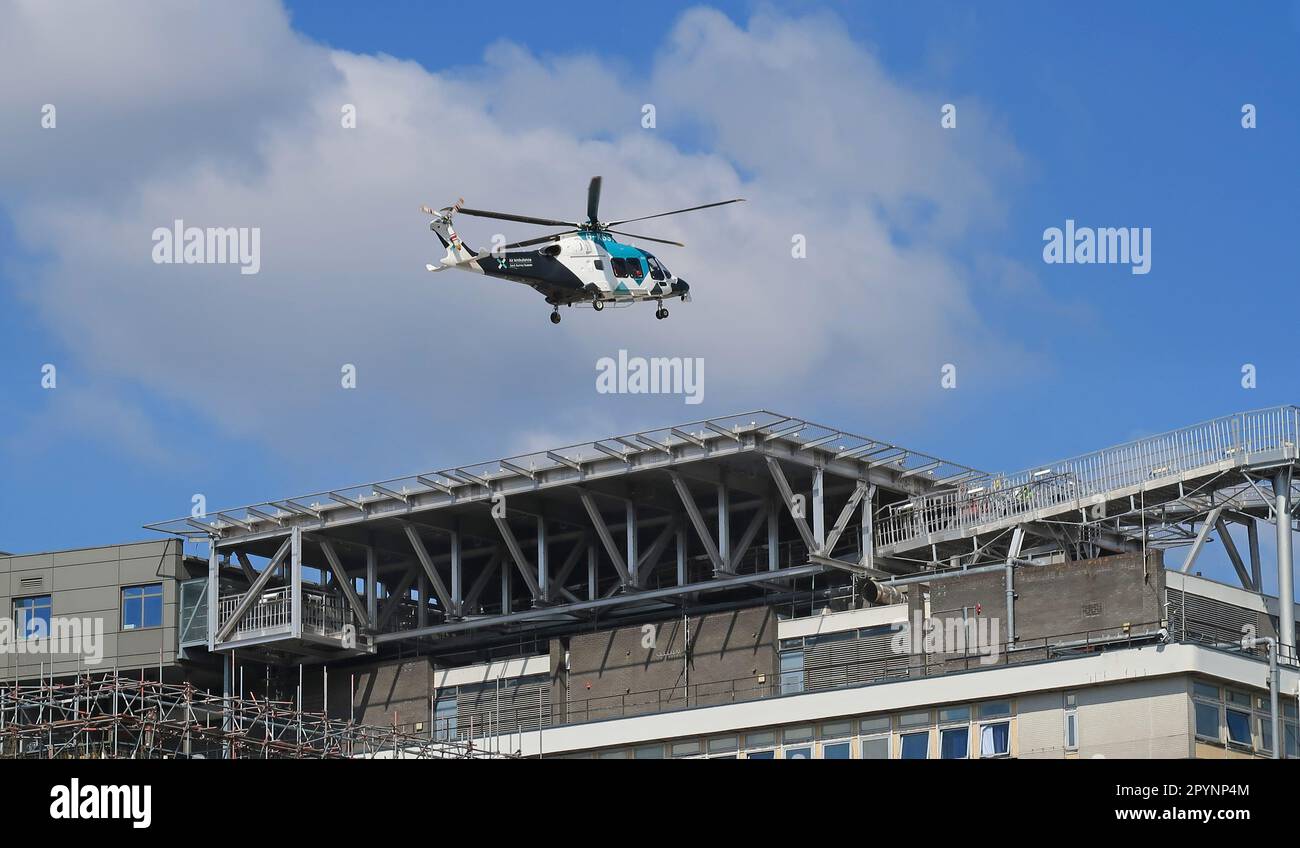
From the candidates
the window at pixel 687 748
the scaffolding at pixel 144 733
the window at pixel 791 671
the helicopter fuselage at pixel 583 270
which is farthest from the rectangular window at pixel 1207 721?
the helicopter fuselage at pixel 583 270

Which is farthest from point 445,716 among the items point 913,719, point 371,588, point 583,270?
point 913,719

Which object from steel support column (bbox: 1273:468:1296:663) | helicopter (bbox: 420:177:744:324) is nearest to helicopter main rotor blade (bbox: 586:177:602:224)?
helicopter (bbox: 420:177:744:324)

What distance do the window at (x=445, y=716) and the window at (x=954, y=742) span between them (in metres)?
23.9

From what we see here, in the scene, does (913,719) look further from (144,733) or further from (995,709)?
(144,733)

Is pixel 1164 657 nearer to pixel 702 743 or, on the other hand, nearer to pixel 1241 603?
pixel 1241 603

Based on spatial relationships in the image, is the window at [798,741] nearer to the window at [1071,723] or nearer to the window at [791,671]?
the window at [791,671]

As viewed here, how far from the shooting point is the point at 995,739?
7269 centimetres
